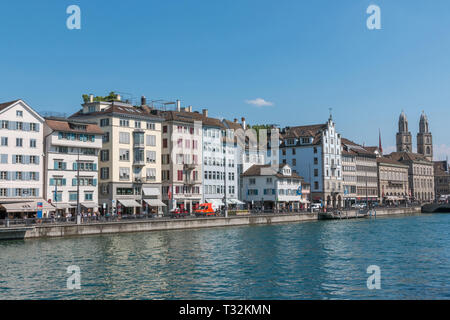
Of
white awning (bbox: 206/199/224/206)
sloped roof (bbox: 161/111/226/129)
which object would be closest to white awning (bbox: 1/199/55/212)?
sloped roof (bbox: 161/111/226/129)

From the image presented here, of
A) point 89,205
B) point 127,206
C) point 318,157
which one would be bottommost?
point 127,206

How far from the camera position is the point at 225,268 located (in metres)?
35.6

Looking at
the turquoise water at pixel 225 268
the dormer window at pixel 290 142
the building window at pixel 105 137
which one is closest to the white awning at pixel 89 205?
the building window at pixel 105 137

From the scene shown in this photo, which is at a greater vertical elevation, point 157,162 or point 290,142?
point 290,142

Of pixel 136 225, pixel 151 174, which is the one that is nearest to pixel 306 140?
pixel 151 174

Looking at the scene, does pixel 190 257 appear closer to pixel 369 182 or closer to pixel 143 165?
pixel 143 165

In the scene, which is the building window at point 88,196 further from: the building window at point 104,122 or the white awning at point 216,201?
the white awning at point 216,201

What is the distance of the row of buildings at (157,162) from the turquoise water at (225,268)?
767 inches

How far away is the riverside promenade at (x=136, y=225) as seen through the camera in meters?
55.7

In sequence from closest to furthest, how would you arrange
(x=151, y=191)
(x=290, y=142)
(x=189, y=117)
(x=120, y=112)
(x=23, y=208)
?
1. (x=23, y=208)
2. (x=120, y=112)
3. (x=151, y=191)
4. (x=189, y=117)
5. (x=290, y=142)

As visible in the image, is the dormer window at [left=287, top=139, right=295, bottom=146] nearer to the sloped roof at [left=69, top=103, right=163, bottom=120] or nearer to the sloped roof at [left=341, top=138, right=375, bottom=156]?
the sloped roof at [left=341, top=138, right=375, bottom=156]

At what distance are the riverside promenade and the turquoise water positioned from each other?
2.47 metres

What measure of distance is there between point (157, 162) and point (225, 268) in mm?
56984

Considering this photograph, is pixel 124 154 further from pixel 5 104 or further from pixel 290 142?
pixel 290 142
